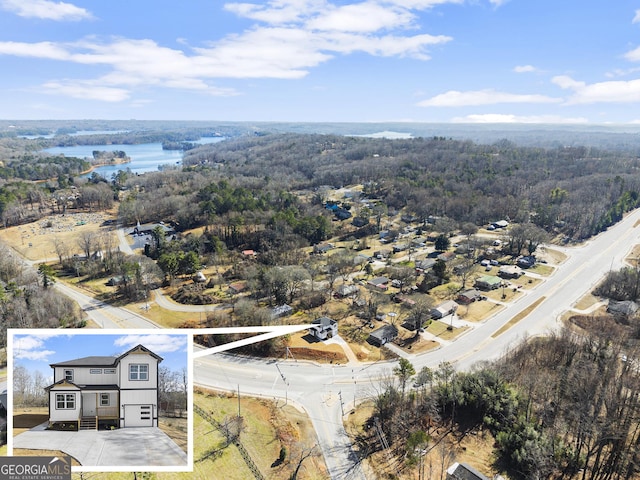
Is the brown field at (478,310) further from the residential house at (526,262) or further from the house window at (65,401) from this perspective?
the house window at (65,401)

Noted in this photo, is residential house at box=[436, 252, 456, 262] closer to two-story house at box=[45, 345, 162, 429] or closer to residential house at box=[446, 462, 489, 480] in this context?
residential house at box=[446, 462, 489, 480]

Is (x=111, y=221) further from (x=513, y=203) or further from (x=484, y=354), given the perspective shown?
(x=513, y=203)

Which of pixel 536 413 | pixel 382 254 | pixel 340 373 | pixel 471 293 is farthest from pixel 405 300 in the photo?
pixel 536 413

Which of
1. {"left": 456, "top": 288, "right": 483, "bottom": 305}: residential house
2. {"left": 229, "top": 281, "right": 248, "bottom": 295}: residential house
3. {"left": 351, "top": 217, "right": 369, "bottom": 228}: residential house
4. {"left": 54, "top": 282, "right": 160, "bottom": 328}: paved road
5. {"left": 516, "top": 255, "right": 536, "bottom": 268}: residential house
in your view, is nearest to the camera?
{"left": 54, "top": 282, "right": 160, "bottom": 328}: paved road

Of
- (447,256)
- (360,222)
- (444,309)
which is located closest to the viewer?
(444,309)

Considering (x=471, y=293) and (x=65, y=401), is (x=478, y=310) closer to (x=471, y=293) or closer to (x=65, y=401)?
(x=471, y=293)

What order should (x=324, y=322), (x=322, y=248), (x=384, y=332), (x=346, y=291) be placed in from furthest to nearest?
(x=322, y=248) → (x=346, y=291) → (x=324, y=322) → (x=384, y=332)

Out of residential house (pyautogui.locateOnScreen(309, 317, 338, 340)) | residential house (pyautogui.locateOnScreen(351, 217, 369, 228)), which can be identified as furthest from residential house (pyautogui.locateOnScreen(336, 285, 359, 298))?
residential house (pyautogui.locateOnScreen(351, 217, 369, 228))
